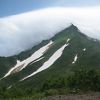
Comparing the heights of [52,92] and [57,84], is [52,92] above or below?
below

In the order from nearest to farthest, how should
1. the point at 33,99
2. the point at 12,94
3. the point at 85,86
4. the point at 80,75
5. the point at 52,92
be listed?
the point at 33,99
the point at 52,92
the point at 12,94
the point at 85,86
the point at 80,75

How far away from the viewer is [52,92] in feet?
259

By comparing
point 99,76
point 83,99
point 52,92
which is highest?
point 99,76

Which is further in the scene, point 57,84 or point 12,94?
point 57,84

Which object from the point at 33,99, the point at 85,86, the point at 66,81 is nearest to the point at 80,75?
the point at 66,81

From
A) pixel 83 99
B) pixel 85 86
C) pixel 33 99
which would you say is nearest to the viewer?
pixel 83 99

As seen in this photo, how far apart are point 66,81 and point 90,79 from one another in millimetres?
10072

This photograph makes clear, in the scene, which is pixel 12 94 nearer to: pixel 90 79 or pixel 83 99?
pixel 90 79

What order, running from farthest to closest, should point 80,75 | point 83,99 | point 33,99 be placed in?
point 80,75, point 33,99, point 83,99

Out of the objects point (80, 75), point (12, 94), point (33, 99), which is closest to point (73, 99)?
point (33, 99)

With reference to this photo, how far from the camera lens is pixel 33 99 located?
6322cm

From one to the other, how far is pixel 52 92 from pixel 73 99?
20.3 metres

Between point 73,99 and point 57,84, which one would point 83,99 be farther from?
point 57,84

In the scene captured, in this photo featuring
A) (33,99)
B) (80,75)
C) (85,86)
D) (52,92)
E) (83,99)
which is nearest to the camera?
(83,99)
